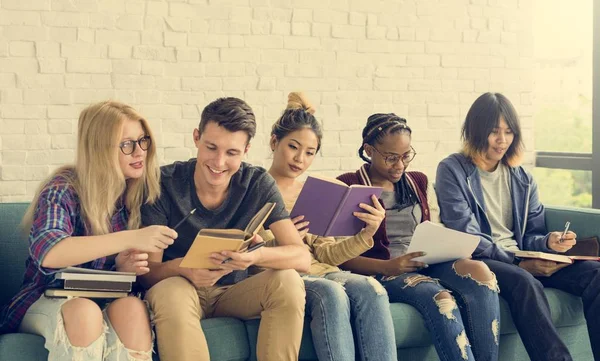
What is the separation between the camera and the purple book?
313 cm

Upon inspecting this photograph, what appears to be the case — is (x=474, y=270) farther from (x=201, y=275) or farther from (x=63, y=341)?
(x=63, y=341)

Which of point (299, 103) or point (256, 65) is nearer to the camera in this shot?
point (299, 103)

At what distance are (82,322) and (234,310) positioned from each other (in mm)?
582

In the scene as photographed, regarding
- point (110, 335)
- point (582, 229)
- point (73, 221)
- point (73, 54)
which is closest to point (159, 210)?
point (73, 221)

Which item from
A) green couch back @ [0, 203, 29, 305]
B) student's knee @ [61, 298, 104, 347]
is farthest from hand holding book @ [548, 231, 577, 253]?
green couch back @ [0, 203, 29, 305]

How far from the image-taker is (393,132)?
3.53 meters

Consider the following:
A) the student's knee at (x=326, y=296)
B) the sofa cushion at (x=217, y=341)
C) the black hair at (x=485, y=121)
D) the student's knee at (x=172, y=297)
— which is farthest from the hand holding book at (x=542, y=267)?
the student's knee at (x=172, y=297)

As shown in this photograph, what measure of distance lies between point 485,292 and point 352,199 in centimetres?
59

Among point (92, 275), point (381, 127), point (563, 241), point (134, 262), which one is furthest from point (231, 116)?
point (563, 241)

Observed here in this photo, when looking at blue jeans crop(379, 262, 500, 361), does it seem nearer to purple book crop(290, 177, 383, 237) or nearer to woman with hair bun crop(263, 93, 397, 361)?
woman with hair bun crop(263, 93, 397, 361)

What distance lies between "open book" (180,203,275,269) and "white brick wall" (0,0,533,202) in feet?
5.82

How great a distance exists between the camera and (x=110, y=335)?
263 cm

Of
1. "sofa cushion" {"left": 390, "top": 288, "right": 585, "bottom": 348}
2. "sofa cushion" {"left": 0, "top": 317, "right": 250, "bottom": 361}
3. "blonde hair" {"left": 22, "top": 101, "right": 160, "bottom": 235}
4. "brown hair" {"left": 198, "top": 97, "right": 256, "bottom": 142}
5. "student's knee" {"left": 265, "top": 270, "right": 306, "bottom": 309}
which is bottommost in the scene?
"sofa cushion" {"left": 390, "top": 288, "right": 585, "bottom": 348}

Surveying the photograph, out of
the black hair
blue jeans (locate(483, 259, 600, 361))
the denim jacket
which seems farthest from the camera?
the black hair
